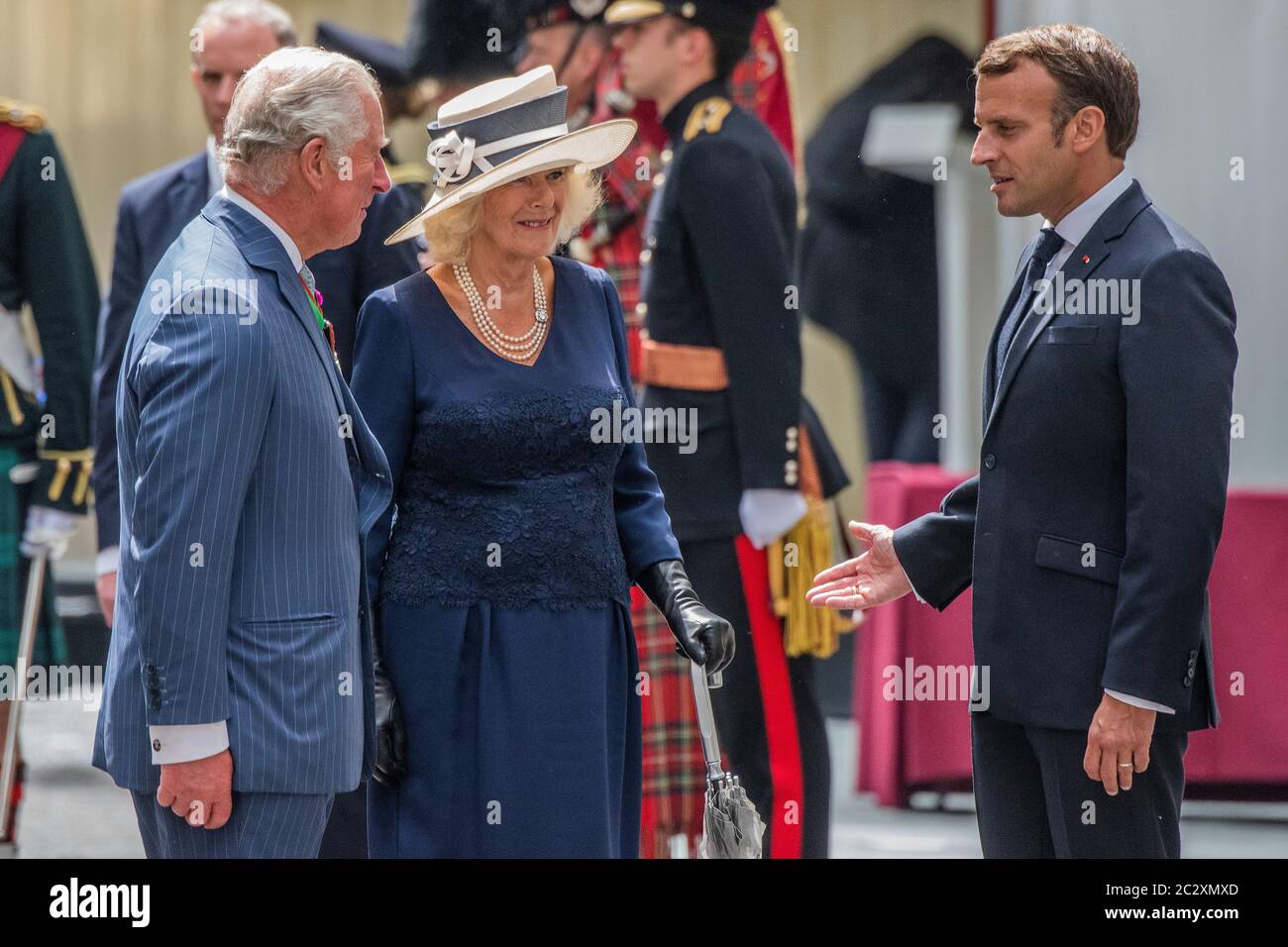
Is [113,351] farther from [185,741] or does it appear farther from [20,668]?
[185,741]

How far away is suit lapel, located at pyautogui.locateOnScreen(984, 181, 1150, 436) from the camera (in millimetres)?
2572

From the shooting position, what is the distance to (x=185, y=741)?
2.21 meters

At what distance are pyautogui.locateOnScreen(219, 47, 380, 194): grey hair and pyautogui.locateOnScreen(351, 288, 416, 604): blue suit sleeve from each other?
33 cm

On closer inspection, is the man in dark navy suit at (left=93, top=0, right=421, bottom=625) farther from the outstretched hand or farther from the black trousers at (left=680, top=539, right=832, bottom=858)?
the outstretched hand

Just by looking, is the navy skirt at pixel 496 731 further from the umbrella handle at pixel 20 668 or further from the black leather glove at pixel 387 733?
the umbrella handle at pixel 20 668

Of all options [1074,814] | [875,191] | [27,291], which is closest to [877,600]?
[1074,814]

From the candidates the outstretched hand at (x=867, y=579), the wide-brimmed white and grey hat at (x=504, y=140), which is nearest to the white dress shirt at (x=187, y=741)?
the wide-brimmed white and grey hat at (x=504, y=140)

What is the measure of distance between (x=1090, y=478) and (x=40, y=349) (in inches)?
93.3

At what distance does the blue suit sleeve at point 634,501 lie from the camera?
2.79 m

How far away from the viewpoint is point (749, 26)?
3863 millimetres

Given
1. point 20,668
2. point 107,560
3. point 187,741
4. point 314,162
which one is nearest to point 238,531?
point 187,741

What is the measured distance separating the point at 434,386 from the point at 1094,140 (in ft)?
3.45

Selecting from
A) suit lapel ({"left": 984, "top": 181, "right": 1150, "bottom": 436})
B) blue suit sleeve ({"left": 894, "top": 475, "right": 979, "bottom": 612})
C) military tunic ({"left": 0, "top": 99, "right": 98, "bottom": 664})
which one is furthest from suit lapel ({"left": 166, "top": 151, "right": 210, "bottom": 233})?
suit lapel ({"left": 984, "top": 181, "right": 1150, "bottom": 436})
